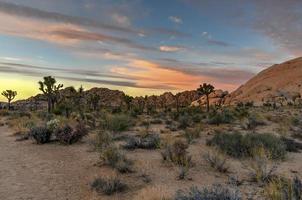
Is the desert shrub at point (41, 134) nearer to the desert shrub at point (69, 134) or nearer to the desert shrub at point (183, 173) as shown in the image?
the desert shrub at point (69, 134)

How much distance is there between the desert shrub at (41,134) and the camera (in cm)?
1667

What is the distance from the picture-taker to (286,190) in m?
6.29

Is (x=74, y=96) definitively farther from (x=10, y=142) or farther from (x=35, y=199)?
(x=35, y=199)

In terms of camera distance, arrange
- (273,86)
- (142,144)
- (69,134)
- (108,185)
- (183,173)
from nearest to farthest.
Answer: (108,185) → (183,173) → (142,144) → (69,134) → (273,86)

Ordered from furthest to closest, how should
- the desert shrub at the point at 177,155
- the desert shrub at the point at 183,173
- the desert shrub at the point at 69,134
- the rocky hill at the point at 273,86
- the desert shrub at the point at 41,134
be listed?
1. the rocky hill at the point at 273,86
2. the desert shrub at the point at 41,134
3. the desert shrub at the point at 69,134
4. the desert shrub at the point at 177,155
5. the desert shrub at the point at 183,173

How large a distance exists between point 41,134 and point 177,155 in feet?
26.0

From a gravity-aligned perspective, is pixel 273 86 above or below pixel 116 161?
above

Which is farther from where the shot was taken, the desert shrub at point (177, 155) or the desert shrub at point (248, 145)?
the desert shrub at point (248, 145)

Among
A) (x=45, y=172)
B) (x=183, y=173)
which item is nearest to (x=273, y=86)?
(x=183, y=173)

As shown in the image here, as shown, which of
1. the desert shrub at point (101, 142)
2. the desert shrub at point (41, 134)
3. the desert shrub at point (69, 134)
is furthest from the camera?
A: the desert shrub at point (41, 134)

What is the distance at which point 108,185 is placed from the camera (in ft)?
28.1

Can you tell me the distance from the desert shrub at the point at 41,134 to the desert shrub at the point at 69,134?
1.44ft

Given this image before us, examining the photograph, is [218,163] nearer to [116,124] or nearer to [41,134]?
[41,134]

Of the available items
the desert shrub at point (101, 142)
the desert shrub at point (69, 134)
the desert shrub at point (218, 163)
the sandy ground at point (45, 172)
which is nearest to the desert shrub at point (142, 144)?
the desert shrub at point (101, 142)
